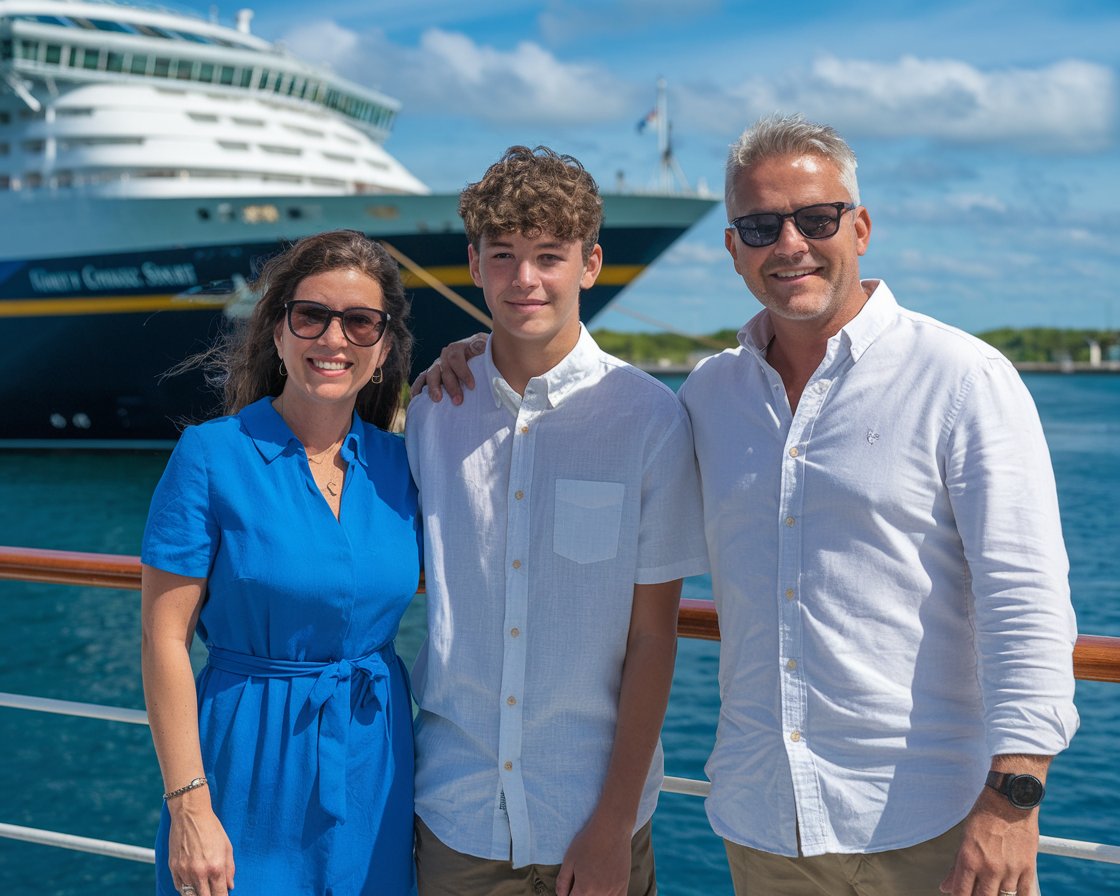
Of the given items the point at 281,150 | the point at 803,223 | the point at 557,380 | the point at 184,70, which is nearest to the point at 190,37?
the point at 184,70

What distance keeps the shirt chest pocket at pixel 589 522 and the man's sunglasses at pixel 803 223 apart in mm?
448

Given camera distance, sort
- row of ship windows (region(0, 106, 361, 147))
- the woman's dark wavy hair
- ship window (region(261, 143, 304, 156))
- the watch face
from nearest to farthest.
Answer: the watch face → the woman's dark wavy hair → row of ship windows (region(0, 106, 361, 147)) → ship window (region(261, 143, 304, 156))

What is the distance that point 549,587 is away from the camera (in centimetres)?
177

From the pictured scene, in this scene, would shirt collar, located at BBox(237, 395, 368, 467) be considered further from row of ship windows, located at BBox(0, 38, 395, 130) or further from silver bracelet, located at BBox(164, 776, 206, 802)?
row of ship windows, located at BBox(0, 38, 395, 130)

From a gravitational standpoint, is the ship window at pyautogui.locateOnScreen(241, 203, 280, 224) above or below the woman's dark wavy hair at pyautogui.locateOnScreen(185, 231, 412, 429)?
above

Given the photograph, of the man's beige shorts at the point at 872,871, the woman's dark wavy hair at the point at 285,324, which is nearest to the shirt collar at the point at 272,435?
the woman's dark wavy hair at the point at 285,324

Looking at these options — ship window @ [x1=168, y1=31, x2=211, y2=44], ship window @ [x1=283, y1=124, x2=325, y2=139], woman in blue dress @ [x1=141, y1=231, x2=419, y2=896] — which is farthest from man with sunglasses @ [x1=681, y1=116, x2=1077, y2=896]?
ship window @ [x1=168, y1=31, x2=211, y2=44]

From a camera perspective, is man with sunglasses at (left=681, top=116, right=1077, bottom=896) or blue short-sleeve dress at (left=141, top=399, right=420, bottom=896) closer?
man with sunglasses at (left=681, top=116, right=1077, bottom=896)

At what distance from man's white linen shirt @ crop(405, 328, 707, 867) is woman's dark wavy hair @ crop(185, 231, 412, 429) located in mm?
274

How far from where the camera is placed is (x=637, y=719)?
173 centimetres

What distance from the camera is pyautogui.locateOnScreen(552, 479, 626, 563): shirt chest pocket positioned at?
5.74 ft

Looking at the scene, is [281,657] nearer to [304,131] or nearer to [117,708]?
[117,708]

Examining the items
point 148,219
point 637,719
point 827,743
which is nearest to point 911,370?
point 827,743

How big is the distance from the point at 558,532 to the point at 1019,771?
74 centimetres
